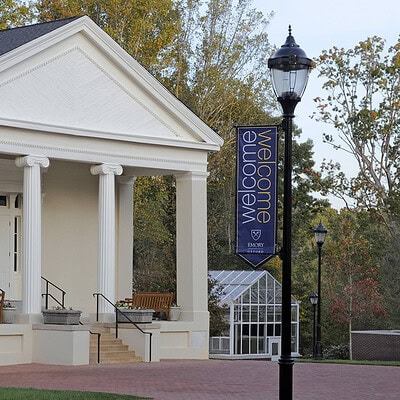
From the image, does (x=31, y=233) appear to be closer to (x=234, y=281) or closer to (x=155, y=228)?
(x=155, y=228)

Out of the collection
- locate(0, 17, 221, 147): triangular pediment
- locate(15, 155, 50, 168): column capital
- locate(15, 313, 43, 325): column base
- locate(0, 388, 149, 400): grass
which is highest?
locate(0, 17, 221, 147): triangular pediment

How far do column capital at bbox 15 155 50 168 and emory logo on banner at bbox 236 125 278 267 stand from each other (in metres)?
12.4

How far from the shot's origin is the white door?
29516 mm

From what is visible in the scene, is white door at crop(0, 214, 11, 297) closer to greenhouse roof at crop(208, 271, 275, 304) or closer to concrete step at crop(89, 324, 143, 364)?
concrete step at crop(89, 324, 143, 364)

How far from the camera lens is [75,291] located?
30.6 m

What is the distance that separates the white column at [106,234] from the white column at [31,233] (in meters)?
1.99

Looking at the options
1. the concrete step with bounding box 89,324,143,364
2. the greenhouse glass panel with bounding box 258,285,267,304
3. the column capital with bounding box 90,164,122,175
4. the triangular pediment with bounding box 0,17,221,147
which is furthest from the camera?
the greenhouse glass panel with bounding box 258,285,267,304

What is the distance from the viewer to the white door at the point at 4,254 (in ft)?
96.8

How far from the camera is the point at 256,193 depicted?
13.9 meters

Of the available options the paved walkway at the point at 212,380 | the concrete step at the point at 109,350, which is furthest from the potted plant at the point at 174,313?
the paved walkway at the point at 212,380

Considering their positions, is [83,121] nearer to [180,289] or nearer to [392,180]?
[180,289]

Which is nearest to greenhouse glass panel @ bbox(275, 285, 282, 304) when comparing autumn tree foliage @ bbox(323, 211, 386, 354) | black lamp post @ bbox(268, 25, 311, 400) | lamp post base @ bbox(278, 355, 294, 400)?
autumn tree foliage @ bbox(323, 211, 386, 354)

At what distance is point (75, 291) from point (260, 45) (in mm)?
23867

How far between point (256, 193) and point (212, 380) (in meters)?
7.70
